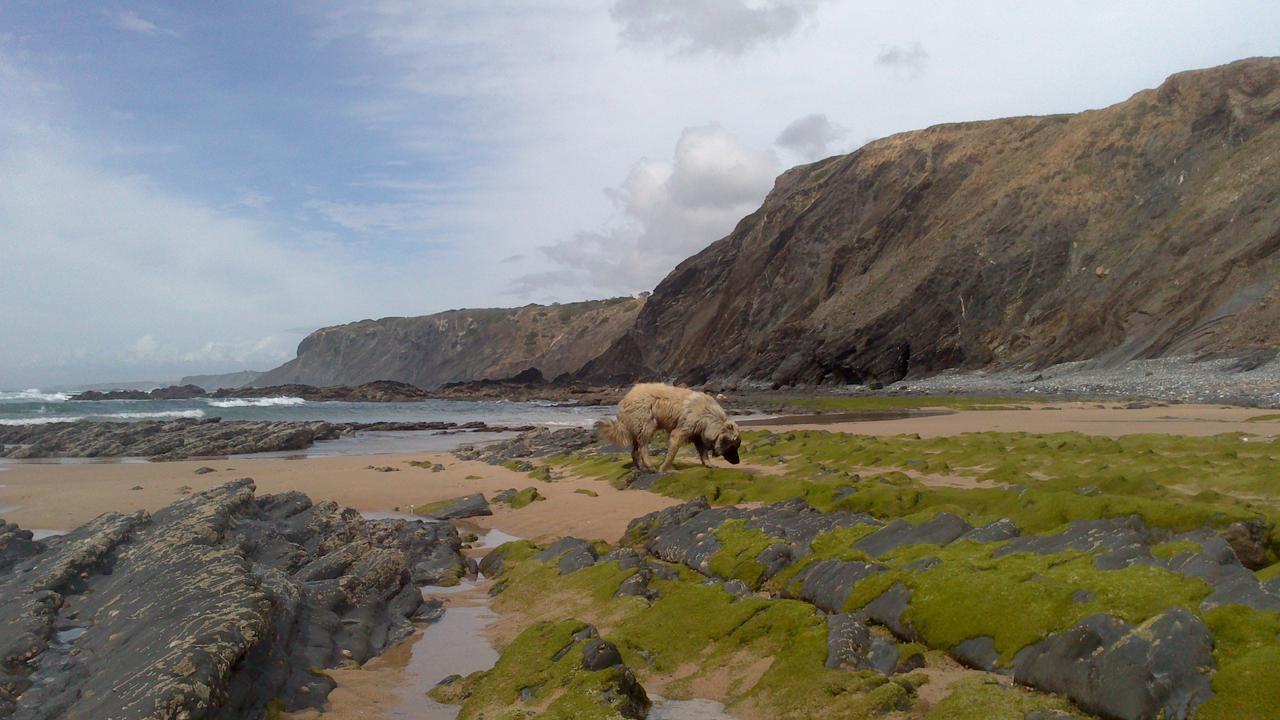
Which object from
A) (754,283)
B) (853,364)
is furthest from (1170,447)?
(754,283)

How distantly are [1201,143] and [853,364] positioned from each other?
30526 mm

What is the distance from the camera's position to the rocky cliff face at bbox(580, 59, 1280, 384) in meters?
52.6

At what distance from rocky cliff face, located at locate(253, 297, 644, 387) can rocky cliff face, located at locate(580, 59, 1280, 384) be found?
45.1 metres

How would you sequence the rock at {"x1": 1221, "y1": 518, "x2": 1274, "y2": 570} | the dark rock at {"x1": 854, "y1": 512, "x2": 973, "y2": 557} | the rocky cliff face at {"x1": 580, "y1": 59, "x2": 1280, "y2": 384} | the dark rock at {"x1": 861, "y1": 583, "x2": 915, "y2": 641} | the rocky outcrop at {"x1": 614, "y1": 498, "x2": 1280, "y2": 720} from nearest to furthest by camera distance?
1. the rocky outcrop at {"x1": 614, "y1": 498, "x2": 1280, "y2": 720}
2. the dark rock at {"x1": 861, "y1": 583, "x2": 915, "y2": 641}
3. the rock at {"x1": 1221, "y1": 518, "x2": 1274, "y2": 570}
4. the dark rock at {"x1": 854, "y1": 512, "x2": 973, "y2": 557}
5. the rocky cliff face at {"x1": 580, "y1": 59, "x2": 1280, "y2": 384}

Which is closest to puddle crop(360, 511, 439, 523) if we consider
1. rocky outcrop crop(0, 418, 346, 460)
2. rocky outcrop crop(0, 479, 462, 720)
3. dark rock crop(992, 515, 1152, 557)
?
rocky outcrop crop(0, 479, 462, 720)

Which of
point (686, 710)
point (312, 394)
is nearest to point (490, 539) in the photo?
point (686, 710)

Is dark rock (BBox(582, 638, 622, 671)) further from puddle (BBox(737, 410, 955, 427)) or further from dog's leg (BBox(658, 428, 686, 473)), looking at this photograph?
puddle (BBox(737, 410, 955, 427))

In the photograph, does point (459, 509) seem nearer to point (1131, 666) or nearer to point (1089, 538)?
point (1089, 538)

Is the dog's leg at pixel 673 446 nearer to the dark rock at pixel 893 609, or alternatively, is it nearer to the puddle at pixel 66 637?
the dark rock at pixel 893 609

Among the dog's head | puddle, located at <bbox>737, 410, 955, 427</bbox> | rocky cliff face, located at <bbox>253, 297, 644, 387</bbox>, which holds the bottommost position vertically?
puddle, located at <bbox>737, 410, 955, 427</bbox>

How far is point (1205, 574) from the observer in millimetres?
6449

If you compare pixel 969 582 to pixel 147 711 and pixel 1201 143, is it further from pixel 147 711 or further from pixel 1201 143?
pixel 1201 143

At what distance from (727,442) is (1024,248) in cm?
5787

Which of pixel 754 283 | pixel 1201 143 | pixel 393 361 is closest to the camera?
pixel 1201 143
